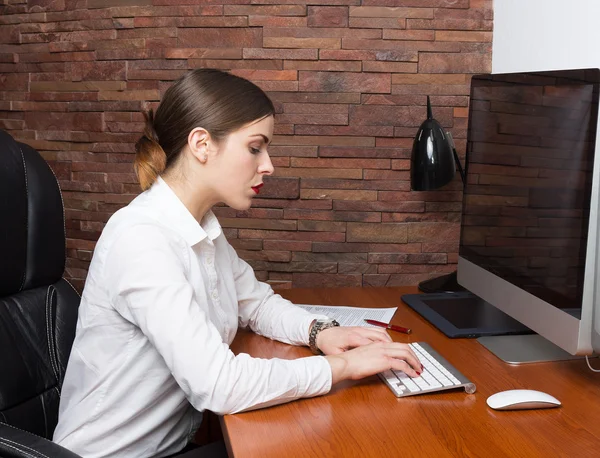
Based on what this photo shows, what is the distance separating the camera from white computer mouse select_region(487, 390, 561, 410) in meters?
1.05

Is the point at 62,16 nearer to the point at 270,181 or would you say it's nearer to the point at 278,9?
the point at 278,9

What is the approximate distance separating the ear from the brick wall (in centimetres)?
66

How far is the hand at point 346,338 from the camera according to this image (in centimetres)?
130

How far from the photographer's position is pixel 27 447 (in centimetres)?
103

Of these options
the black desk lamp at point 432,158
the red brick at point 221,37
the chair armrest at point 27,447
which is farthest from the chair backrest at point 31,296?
the black desk lamp at point 432,158

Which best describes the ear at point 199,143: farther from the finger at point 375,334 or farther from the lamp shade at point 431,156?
the lamp shade at point 431,156

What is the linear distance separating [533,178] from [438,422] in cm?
51

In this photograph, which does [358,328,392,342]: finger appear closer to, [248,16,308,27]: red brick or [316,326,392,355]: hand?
[316,326,392,355]: hand

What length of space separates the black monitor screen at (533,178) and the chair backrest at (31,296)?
2.95 ft

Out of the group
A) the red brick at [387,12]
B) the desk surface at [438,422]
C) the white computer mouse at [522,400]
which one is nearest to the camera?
the desk surface at [438,422]

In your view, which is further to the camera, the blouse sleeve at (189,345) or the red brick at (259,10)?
the red brick at (259,10)

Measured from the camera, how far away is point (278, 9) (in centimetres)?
184

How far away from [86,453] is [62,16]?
129 centimetres

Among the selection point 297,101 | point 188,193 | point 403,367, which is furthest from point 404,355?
point 297,101
